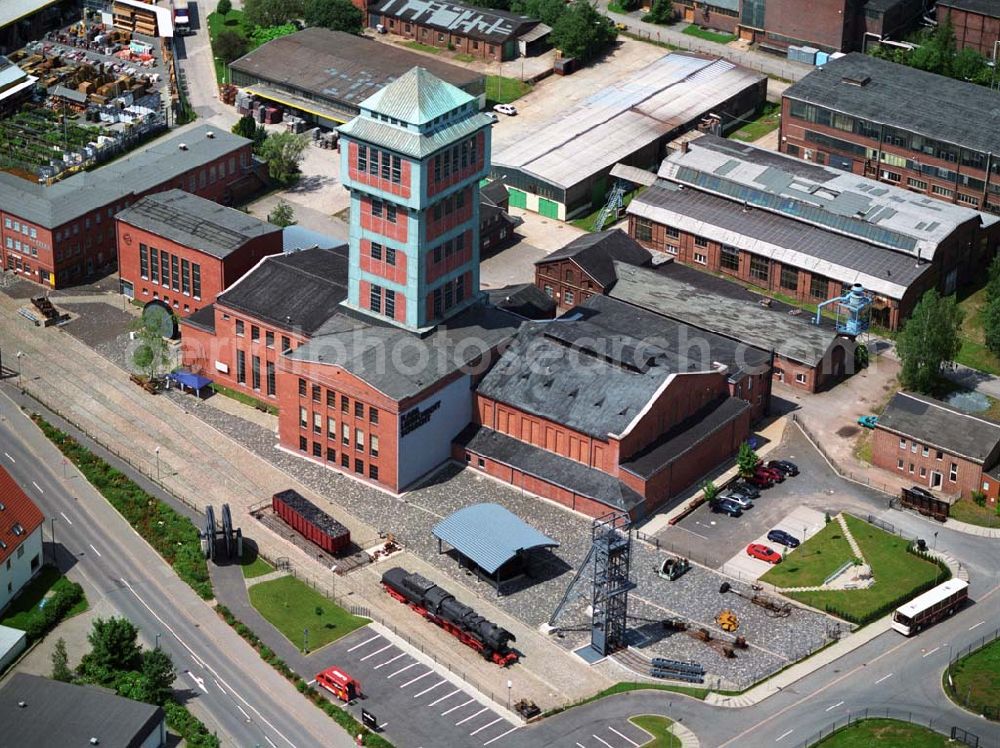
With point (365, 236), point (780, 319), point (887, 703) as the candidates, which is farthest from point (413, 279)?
point (887, 703)

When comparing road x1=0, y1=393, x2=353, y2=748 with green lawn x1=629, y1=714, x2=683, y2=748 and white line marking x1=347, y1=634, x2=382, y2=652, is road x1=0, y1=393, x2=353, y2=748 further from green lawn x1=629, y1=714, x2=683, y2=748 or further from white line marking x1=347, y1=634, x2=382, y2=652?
green lawn x1=629, y1=714, x2=683, y2=748

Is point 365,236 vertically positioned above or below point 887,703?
above

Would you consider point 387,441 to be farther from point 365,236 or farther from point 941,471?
point 941,471

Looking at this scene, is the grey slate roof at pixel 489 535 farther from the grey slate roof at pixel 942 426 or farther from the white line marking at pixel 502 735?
the grey slate roof at pixel 942 426

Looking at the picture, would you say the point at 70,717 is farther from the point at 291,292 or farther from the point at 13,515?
the point at 291,292

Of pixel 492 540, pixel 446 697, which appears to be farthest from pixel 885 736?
pixel 492 540

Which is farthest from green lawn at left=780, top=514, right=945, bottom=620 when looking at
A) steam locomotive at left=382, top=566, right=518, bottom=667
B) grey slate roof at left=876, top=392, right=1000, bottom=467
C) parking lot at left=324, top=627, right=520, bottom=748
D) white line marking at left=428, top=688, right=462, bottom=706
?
white line marking at left=428, top=688, right=462, bottom=706
